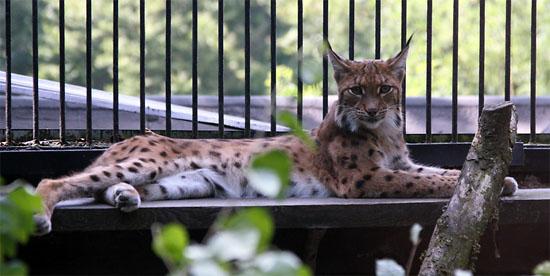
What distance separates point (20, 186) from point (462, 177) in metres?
2.50

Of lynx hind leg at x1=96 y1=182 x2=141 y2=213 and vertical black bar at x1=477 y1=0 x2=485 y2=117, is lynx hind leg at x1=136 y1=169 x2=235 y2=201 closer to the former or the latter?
lynx hind leg at x1=96 y1=182 x2=141 y2=213

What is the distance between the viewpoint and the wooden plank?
11.6 ft

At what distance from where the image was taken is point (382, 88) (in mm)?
4496

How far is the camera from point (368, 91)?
4469mm

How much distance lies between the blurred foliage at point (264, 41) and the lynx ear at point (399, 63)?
491 cm

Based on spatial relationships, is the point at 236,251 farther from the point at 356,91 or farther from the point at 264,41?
the point at 264,41

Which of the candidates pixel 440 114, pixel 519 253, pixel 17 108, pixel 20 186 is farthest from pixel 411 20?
pixel 20 186

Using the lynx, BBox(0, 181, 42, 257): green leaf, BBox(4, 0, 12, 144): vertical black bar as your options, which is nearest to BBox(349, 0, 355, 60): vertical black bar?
the lynx

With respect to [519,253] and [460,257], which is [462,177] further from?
[519,253]

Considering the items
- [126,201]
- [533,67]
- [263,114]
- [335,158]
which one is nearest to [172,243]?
[126,201]

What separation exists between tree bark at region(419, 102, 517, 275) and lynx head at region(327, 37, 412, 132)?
1.08 m

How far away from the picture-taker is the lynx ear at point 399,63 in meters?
4.48

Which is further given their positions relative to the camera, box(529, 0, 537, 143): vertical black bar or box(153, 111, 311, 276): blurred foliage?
box(529, 0, 537, 143): vertical black bar

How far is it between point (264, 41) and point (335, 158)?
2320 centimetres
